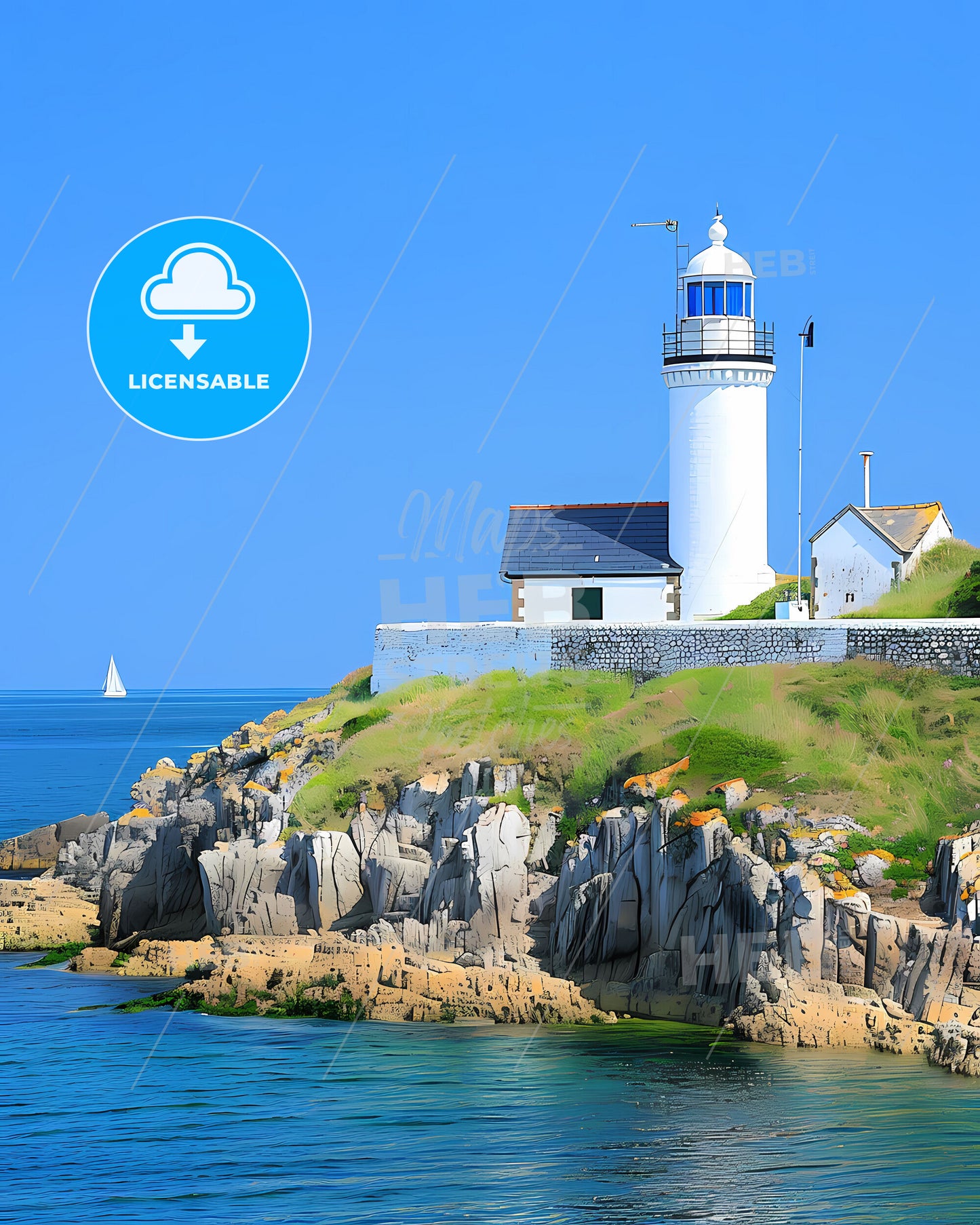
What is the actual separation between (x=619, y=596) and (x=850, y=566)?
5.50m

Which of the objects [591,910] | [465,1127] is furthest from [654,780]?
[465,1127]

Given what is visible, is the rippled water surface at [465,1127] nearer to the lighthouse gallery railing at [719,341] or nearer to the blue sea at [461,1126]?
the blue sea at [461,1126]

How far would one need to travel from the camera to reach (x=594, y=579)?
36.3 metres

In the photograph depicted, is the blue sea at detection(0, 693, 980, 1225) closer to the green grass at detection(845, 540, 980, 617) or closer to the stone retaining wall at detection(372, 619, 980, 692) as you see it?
the stone retaining wall at detection(372, 619, 980, 692)

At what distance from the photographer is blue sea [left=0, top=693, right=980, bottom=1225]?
14945 mm

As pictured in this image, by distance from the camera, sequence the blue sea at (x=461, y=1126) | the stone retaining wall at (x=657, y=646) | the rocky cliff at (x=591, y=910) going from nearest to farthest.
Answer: the blue sea at (x=461, y=1126), the rocky cliff at (x=591, y=910), the stone retaining wall at (x=657, y=646)

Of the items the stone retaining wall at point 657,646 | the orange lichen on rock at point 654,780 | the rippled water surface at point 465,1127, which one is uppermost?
the stone retaining wall at point 657,646

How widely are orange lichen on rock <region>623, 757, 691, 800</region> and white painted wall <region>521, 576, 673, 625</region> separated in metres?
10.4

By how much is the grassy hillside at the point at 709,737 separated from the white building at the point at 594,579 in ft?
12.2

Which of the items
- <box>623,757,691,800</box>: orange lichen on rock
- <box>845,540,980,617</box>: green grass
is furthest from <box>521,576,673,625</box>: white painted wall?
<box>623,757,691,800</box>: orange lichen on rock

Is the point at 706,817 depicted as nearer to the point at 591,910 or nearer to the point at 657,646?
the point at 591,910

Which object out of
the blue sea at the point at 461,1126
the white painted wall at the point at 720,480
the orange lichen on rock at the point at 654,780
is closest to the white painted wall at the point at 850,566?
the white painted wall at the point at 720,480

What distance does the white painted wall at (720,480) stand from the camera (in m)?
35.8

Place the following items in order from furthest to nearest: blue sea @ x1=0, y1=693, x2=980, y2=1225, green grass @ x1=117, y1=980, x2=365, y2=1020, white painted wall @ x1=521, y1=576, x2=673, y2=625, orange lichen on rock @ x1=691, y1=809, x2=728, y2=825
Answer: white painted wall @ x1=521, y1=576, x2=673, y2=625
orange lichen on rock @ x1=691, y1=809, x2=728, y2=825
green grass @ x1=117, y1=980, x2=365, y2=1020
blue sea @ x1=0, y1=693, x2=980, y2=1225
